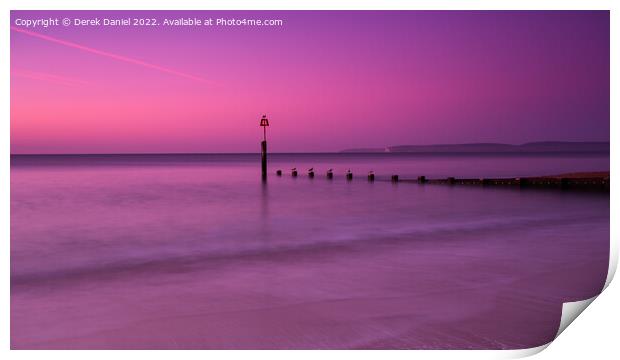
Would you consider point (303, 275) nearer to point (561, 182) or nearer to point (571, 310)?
point (571, 310)

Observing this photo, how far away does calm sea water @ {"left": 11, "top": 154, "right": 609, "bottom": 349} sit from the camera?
5.32 metres

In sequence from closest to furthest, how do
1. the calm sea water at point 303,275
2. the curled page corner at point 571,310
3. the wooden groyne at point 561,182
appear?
the calm sea water at point 303,275 → the curled page corner at point 571,310 → the wooden groyne at point 561,182

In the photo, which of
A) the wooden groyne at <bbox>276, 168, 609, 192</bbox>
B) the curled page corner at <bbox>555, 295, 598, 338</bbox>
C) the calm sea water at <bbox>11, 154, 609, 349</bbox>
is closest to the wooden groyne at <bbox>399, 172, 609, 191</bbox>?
the wooden groyne at <bbox>276, 168, 609, 192</bbox>

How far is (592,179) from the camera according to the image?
19.9 m

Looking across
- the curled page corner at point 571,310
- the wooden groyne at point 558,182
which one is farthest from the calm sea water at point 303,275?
the wooden groyne at point 558,182

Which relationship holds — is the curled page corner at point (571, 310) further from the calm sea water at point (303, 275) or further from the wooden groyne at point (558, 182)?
the wooden groyne at point (558, 182)

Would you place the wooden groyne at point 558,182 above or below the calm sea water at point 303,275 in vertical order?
above

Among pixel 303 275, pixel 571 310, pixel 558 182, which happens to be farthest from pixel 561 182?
pixel 571 310

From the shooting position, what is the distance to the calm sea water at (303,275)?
209 inches

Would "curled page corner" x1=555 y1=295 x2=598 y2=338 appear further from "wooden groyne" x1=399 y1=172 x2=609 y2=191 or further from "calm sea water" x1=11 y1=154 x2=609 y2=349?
"wooden groyne" x1=399 y1=172 x2=609 y2=191

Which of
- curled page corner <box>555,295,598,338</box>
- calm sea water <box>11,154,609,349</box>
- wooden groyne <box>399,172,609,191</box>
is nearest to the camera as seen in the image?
calm sea water <box>11,154,609,349</box>

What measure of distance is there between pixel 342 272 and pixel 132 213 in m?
9.08
